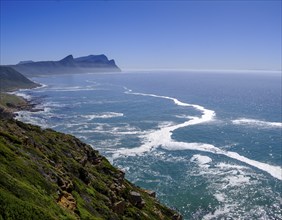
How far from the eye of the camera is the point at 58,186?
37.7 m

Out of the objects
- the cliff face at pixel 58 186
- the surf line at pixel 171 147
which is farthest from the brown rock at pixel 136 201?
the surf line at pixel 171 147

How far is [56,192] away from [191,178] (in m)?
49.4

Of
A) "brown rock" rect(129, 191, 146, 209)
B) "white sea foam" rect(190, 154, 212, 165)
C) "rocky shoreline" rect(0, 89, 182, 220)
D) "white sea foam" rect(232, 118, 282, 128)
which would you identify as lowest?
"white sea foam" rect(190, 154, 212, 165)

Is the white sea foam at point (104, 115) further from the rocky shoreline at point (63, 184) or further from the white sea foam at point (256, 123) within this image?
the rocky shoreline at point (63, 184)

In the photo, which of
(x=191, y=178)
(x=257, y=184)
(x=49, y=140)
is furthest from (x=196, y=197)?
(x=49, y=140)

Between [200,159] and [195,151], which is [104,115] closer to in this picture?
[195,151]

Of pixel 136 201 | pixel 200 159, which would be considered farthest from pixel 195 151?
pixel 136 201

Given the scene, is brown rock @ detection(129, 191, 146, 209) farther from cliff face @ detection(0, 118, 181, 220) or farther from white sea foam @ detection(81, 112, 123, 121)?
white sea foam @ detection(81, 112, 123, 121)

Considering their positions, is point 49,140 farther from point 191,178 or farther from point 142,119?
point 142,119

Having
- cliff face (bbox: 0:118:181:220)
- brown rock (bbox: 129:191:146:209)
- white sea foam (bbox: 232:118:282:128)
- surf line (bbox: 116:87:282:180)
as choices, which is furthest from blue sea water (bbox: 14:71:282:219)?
brown rock (bbox: 129:191:146:209)

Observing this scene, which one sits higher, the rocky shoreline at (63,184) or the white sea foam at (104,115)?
Result: the rocky shoreline at (63,184)

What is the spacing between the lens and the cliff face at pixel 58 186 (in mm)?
28500

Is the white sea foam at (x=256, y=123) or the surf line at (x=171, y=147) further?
the white sea foam at (x=256, y=123)

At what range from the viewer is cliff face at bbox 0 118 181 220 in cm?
2850
